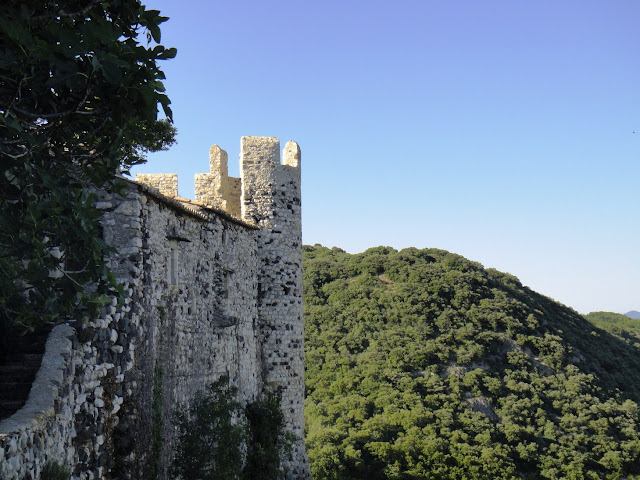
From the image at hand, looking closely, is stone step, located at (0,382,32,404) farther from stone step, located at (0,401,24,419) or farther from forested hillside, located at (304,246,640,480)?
forested hillside, located at (304,246,640,480)

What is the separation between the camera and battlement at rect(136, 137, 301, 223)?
1644 centimetres

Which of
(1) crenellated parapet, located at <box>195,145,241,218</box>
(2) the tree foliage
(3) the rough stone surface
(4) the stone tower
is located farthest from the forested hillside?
(2) the tree foliage

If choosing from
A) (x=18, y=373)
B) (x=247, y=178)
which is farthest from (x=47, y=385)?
(x=247, y=178)

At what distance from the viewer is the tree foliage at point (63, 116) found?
665cm

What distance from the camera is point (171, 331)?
1093 cm

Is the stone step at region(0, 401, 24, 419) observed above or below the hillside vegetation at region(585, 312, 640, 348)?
below

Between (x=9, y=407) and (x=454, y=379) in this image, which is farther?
(x=454, y=379)

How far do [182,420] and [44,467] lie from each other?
13.0 feet

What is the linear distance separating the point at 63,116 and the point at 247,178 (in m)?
9.11

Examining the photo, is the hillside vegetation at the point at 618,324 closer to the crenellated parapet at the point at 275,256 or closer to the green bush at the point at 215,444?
the crenellated parapet at the point at 275,256

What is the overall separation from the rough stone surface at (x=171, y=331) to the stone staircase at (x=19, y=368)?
0.51 meters

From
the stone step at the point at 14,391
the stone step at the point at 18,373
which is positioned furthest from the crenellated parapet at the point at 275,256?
the stone step at the point at 14,391

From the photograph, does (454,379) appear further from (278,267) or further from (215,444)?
(215,444)

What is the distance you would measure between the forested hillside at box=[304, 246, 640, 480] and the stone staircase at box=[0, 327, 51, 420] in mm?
19705
